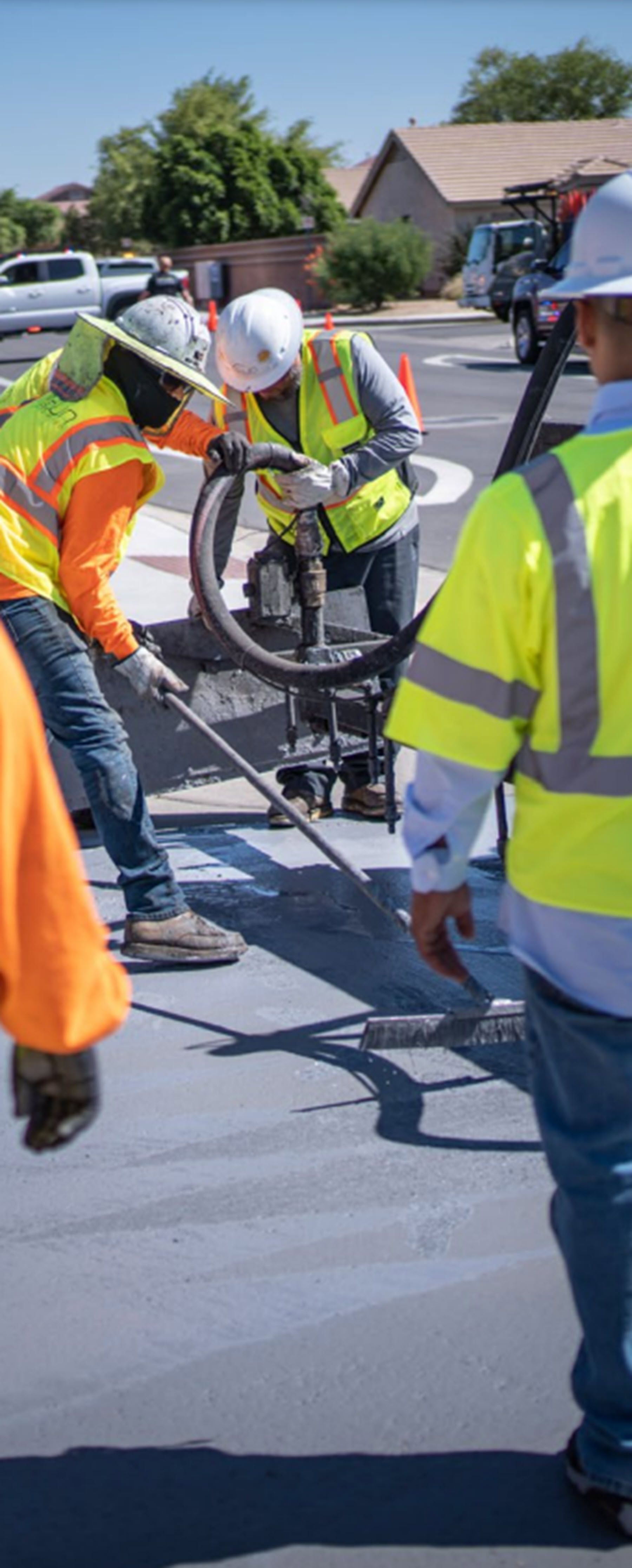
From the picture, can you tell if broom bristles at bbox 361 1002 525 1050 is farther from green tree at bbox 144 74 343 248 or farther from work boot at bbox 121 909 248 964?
green tree at bbox 144 74 343 248

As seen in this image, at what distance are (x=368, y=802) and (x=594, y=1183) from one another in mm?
3383

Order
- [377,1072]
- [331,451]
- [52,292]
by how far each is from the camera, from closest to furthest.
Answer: [377,1072] < [331,451] < [52,292]

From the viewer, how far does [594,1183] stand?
2.24 metres

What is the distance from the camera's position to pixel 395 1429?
2615mm

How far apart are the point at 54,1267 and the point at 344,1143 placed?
Result: 2.22 ft

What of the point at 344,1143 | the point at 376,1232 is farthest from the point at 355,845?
the point at 376,1232

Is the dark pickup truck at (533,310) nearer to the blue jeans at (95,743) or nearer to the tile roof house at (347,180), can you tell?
the blue jeans at (95,743)

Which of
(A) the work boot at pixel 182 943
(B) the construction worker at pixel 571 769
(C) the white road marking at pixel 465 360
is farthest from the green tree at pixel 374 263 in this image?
(B) the construction worker at pixel 571 769

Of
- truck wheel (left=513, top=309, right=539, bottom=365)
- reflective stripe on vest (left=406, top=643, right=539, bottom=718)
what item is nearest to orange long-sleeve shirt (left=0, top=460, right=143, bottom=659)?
reflective stripe on vest (left=406, top=643, right=539, bottom=718)

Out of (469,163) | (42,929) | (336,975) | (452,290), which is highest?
(469,163)

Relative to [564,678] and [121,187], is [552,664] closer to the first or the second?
[564,678]

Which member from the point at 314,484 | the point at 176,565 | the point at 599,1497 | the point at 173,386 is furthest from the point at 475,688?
the point at 176,565

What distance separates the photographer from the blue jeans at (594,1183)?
223 cm

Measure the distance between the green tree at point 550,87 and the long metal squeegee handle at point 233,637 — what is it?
8058 centimetres
